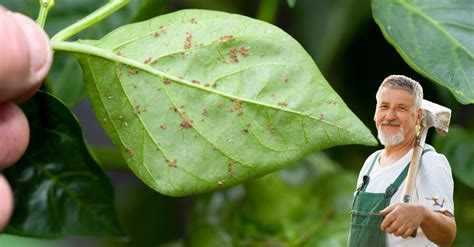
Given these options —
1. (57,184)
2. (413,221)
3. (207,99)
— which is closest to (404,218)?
(413,221)

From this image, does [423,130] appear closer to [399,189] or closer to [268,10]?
[399,189]

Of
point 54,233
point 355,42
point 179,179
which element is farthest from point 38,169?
point 355,42

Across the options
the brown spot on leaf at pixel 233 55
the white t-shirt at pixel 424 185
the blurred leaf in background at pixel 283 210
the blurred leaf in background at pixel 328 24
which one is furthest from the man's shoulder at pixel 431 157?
the blurred leaf in background at pixel 328 24

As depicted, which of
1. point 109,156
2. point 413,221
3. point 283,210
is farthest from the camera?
point 109,156

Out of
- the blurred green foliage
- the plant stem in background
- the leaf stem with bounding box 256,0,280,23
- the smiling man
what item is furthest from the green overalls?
the plant stem in background

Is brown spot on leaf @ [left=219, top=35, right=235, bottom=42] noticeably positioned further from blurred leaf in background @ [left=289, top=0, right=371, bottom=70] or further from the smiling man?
blurred leaf in background @ [left=289, top=0, right=371, bottom=70]

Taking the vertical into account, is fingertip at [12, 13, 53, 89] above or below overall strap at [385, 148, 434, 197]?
above
